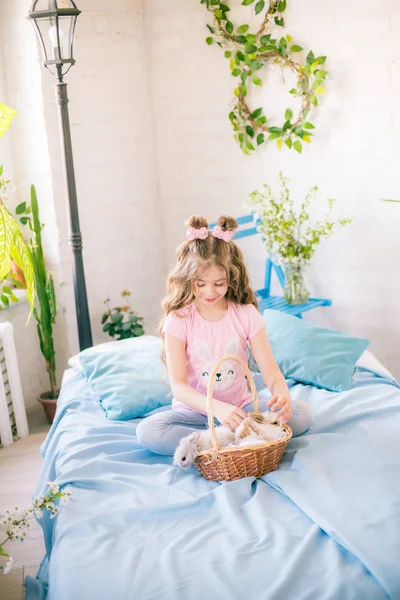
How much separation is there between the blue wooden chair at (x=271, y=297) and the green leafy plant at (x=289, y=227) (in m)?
0.07

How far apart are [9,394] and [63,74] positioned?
4.39 ft

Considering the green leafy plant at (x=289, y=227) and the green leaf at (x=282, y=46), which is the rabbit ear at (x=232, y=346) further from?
the green leaf at (x=282, y=46)

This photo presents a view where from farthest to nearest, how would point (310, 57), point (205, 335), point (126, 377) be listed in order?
point (310, 57), point (126, 377), point (205, 335)

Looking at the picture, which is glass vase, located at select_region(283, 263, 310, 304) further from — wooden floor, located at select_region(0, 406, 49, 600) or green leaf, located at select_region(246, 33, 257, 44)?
wooden floor, located at select_region(0, 406, 49, 600)

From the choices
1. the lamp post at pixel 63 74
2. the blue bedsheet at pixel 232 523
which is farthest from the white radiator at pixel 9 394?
the blue bedsheet at pixel 232 523

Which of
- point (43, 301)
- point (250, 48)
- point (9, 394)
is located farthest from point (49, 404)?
point (250, 48)

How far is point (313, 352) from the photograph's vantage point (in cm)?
268

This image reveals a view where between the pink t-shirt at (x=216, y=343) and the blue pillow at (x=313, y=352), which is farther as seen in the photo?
the blue pillow at (x=313, y=352)

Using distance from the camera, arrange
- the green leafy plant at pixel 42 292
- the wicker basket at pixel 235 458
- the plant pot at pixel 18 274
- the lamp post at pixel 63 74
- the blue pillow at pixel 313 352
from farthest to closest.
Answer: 1. the plant pot at pixel 18 274
2. the green leafy plant at pixel 42 292
3. the lamp post at pixel 63 74
4. the blue pillow at pixel 313 352
5. the wicker basket at pixel 235 458

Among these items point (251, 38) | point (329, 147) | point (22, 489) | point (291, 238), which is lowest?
point (22, 489)

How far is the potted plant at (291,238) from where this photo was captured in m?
3.14

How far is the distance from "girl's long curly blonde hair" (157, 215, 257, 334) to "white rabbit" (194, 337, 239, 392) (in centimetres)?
14

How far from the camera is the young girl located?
7.11 feet

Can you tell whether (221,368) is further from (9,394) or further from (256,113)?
(256,113)
